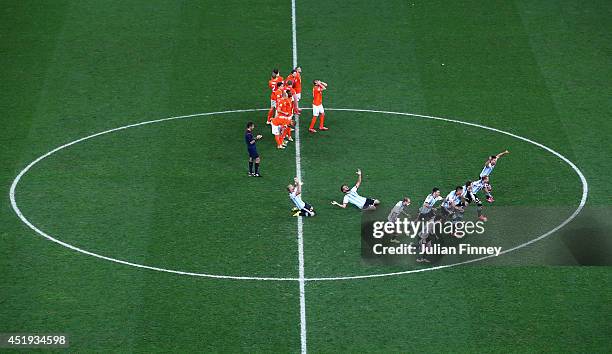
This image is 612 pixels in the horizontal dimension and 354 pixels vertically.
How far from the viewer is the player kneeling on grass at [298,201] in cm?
2864

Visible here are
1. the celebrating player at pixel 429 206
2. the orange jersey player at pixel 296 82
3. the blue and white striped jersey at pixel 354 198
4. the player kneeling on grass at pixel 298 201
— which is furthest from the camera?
the orange jersey player at pixel 296 82

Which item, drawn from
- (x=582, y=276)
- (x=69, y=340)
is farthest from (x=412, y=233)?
(x=69, y=340)

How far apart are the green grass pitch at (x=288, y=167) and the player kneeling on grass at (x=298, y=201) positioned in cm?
42

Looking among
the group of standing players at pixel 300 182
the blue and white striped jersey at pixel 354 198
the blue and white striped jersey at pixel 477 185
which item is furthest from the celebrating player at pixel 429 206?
the blue and white striped jersey at pixel 354 198

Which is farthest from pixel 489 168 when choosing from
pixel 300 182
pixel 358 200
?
pixel 300 182

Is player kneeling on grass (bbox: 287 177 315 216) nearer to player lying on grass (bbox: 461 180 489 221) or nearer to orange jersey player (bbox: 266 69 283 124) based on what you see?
player lying on grass (bbox: 461 180 489 221)

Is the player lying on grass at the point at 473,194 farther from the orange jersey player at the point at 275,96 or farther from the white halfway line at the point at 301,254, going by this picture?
the orange jersey player at the point at 275,96

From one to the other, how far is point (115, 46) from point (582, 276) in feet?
59.5

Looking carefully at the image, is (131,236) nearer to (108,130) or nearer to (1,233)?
(1,233)

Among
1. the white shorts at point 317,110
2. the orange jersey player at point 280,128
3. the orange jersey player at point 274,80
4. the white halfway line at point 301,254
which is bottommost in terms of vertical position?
the white halfway line at point 301,254

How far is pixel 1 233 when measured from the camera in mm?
28219

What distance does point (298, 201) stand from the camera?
28.8 metres

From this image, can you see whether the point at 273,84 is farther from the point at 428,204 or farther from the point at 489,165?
the point at 428,204

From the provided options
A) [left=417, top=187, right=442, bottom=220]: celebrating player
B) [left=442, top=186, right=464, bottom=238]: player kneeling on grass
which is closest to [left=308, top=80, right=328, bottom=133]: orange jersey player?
[left=442, top=186, right=464, bottom=238]: player kneeling on grass
